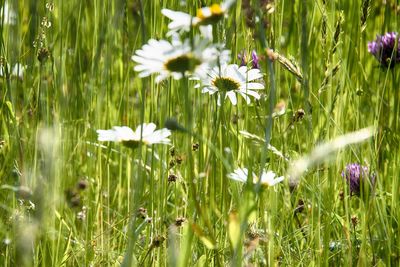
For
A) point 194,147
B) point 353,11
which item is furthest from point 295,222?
point 353,11

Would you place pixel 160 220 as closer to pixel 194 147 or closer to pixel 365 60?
pixel 194 147

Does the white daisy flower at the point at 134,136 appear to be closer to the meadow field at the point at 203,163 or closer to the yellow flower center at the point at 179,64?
the meadow field at the point at 203,163

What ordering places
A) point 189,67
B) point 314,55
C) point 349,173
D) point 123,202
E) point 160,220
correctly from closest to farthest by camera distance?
point 189,67 < point 160,220 < point 349,173 < point 123,202 < point 314,55

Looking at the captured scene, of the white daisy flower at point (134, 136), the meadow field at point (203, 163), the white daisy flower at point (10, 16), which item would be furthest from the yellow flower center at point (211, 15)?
the white daisy flower at point (10, 16)

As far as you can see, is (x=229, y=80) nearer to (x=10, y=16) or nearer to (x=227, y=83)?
(x=227, y=83)

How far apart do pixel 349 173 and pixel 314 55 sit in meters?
0.50

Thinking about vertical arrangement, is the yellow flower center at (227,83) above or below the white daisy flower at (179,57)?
above

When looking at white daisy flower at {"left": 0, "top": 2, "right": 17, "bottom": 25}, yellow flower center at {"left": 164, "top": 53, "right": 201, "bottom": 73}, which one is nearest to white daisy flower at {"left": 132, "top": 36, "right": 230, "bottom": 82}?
yellow flower center at {"left": 164, "top": 53, "right": 201, "bottom": 73}

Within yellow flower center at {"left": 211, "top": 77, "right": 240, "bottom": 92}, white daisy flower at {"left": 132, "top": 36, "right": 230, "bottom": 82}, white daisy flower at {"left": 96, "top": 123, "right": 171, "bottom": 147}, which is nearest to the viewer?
white daisy flower at {"left": 132, "top": 36, "right": 230, "bottom": 82}

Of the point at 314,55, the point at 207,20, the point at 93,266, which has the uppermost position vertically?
the point at 314,55

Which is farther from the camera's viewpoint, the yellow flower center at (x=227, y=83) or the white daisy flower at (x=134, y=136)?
the yellow flower center at (x=227, y=83)

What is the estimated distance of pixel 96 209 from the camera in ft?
3.93

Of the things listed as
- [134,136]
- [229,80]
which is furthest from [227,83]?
[134,136]

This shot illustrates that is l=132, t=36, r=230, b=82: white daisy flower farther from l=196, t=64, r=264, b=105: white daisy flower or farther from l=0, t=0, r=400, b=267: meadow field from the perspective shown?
l=196, t=64, r=264, b=105: white daisy flower
